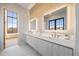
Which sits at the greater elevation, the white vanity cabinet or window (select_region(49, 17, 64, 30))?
window (select_region(49, 17, 64, 30))

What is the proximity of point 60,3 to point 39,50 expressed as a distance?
3.07 ft

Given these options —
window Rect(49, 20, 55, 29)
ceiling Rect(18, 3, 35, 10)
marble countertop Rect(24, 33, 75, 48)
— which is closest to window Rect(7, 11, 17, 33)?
ceiling Rect(18, 3, 35, 10)

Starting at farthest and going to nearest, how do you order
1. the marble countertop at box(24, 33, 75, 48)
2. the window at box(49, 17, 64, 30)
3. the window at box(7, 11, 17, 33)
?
1. the window at box(7, 11, 17, 33)
2. the window at box(49, 17, 64, 30)
3. the marble countertop at box(24, 33, 75, 48)

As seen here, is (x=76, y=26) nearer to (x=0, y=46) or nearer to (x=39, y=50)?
(x=39, y=50)

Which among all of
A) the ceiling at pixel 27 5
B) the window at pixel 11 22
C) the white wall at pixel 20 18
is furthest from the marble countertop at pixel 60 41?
the ceiling at pixel 27 5

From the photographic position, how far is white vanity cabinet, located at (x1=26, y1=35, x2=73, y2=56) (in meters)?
1.46

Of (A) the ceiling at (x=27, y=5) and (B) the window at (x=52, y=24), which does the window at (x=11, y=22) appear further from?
(B) the window at (x=52, y=24)

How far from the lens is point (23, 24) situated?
Result: 71.4 inches

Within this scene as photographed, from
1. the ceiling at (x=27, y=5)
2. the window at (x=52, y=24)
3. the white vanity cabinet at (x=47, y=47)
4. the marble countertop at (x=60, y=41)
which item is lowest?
the white vanity cabinet at (x=47, y=47)

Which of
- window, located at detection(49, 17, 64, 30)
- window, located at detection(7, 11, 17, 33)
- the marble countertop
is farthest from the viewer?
window, located at detection(7, 11, 17, 33)

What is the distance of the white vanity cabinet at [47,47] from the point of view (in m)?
1.46

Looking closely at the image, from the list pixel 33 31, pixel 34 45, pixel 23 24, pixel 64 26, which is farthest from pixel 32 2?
pixel 34 45

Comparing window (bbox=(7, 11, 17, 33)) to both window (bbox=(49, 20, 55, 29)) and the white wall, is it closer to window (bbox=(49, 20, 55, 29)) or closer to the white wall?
the white wall

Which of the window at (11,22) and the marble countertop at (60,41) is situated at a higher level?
the window at (11,22)
